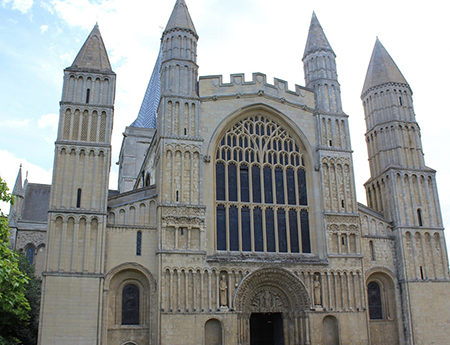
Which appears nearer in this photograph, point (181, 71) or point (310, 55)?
point (181, 71)

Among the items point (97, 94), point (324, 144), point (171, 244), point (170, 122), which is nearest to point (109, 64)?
point (97, 94)

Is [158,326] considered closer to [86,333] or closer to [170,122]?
[86,333]

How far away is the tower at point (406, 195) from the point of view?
1038 inches

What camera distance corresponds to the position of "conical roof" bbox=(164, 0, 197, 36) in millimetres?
28641

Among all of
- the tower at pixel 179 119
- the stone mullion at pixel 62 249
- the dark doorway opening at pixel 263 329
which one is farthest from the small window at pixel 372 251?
the stone mullion at pixel 62 249

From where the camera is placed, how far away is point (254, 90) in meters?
28.3

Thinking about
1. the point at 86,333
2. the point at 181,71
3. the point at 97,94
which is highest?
the point at 181,71

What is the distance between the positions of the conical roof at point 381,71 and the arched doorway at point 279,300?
14357 mm

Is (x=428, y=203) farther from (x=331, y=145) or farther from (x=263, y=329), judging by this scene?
(x=263, y=329)

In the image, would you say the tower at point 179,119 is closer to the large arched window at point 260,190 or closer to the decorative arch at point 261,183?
the decorative arch at point 261,183

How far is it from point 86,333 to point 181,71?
1421cm

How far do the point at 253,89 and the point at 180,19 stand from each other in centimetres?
596

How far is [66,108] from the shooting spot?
25.0 metres

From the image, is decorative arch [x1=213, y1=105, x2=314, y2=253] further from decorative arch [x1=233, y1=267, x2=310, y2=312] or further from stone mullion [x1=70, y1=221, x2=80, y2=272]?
stone mullion [x1=70, y1=221, x2=80, y2=272]
